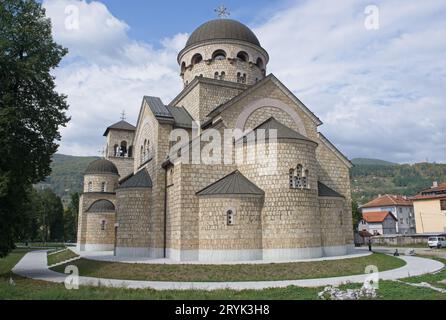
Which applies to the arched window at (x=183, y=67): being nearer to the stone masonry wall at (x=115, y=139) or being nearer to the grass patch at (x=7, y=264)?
the stone masonry wall at (x=115, y=139)

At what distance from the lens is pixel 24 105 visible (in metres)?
17.2

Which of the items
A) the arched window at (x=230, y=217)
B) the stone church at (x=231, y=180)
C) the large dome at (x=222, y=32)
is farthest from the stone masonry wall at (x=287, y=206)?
the large dome at (x=222, y=32)

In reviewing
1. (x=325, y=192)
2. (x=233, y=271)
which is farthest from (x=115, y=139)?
(x=233, y=271)

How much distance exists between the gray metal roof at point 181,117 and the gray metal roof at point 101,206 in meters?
13.4

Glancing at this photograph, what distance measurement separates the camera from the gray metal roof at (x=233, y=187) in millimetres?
19625

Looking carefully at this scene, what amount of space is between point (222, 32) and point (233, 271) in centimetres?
1951

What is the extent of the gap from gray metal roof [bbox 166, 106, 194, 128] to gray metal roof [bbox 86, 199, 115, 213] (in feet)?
44.1

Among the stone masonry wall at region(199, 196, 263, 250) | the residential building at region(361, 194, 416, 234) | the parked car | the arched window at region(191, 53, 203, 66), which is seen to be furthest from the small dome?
the residential building at region(361, 194, 416, 234)

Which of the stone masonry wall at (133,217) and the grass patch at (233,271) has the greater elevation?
the stone masonry wall at (133,217)

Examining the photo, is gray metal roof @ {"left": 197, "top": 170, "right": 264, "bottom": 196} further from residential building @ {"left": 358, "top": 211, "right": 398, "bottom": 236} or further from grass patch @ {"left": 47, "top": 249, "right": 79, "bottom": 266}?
residential building @ {"left": 358, "top": 211, "right": 398, "bottom": 236}

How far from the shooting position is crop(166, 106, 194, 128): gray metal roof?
25.5 m

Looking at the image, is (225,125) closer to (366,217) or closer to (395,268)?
(395,268)
